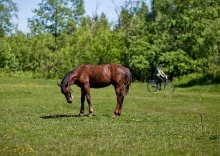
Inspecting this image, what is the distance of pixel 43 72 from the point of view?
63.9 meters

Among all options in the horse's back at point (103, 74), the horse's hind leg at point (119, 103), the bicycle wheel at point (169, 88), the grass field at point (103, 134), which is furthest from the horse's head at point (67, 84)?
the bicycle wheel at point (169, 88)

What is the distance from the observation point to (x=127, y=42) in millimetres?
62656

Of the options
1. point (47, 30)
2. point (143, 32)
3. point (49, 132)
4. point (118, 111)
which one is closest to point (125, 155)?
point (49, 132)

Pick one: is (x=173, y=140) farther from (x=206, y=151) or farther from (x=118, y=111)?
(x=118, y=111)

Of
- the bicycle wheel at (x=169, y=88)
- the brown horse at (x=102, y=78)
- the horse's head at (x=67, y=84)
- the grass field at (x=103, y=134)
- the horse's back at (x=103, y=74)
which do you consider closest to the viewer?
the grass field at (x=103, y=134)

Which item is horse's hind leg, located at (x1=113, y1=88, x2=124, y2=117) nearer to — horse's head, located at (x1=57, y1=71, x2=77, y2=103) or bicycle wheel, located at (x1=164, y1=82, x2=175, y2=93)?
horse's head, located at (x1=57, y1=71, x2=77, y2=103)

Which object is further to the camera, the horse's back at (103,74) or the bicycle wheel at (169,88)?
the bicycle wheel at (169,88)

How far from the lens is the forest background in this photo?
5344 cm

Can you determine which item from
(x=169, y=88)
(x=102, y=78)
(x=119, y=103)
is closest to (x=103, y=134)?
(x=119, y=103)

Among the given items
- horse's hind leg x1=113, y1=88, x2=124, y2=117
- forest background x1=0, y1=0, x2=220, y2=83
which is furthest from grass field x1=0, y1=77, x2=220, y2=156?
forest background x1=0, y1=0, x2=220, y2=83

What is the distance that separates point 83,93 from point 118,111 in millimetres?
1831

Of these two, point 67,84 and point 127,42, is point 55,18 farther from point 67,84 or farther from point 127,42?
point 67,84

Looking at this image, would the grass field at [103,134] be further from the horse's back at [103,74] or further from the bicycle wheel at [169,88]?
the bicycle wheel at [169,88]

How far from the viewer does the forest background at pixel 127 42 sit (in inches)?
2104
